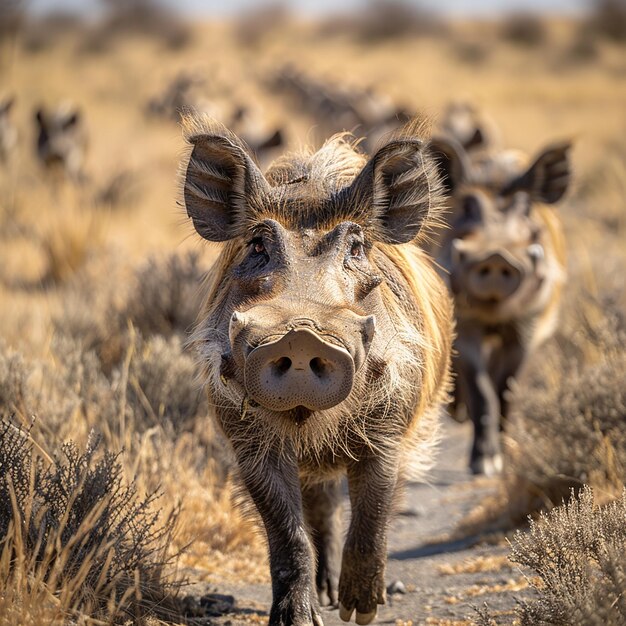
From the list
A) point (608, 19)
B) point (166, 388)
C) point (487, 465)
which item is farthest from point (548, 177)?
point (608, 19)

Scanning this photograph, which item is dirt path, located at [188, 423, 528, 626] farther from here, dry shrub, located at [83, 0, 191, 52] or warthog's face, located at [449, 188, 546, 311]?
dry shrub, located at [83, 0, 191, 52]

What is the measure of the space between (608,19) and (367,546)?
209 ft

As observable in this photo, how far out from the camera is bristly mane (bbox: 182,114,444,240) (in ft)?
11.9

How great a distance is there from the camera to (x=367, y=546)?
3588 millimetres

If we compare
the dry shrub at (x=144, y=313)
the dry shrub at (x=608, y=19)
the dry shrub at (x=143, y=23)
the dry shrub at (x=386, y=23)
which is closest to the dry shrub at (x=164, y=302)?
the dry shrub at (x=144, y=313)

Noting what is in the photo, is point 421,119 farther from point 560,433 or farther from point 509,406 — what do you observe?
point 509,406

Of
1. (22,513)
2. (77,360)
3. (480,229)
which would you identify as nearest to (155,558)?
(22,513)

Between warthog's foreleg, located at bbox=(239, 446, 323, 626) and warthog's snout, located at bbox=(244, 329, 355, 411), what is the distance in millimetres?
688

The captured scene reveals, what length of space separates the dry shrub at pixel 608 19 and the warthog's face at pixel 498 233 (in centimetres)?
5393

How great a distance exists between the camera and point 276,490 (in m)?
3.47

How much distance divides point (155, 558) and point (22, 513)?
0.61 meters

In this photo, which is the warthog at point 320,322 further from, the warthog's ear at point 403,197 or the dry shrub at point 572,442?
the dry shrub at point 572,442

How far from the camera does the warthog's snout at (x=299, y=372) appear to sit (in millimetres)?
2748

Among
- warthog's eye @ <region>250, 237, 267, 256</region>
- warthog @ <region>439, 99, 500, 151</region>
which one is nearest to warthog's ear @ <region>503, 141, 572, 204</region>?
warthog @ <region>439, 99, 500, 151</region>
